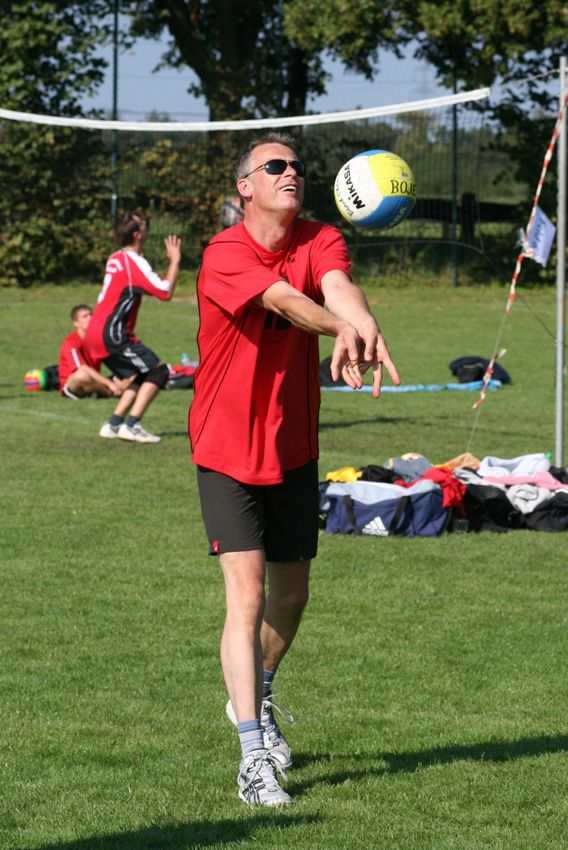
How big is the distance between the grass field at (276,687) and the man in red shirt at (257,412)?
0.32m

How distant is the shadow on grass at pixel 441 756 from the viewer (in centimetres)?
414

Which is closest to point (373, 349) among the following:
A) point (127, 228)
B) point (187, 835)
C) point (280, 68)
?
point (187, 835)

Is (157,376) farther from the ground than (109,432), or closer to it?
farther from the ground

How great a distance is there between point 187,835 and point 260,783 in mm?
333

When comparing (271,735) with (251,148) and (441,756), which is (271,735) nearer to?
(441,756)

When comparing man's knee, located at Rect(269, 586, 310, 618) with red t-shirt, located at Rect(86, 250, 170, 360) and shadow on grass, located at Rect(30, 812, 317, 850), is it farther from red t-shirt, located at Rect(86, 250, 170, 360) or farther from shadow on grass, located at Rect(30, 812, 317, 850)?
red t-shirt, located at Rect(86, 250, 170, 360)

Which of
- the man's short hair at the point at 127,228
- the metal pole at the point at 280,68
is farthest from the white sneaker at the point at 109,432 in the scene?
the metal pole at the point at 280,68

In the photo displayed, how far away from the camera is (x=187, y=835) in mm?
3559

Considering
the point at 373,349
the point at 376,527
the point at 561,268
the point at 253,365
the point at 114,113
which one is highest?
the point at 114,113

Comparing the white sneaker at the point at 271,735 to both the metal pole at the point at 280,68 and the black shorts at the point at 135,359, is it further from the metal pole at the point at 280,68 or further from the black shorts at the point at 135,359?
→ the metal pole at the point at 280,68

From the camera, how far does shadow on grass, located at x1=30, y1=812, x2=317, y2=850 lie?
137 inches

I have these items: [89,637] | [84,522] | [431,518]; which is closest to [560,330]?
[431,518]

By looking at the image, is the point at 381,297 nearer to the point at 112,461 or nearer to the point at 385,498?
the point at 112,461

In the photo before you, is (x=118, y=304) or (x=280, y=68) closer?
(x=118, y=304)
